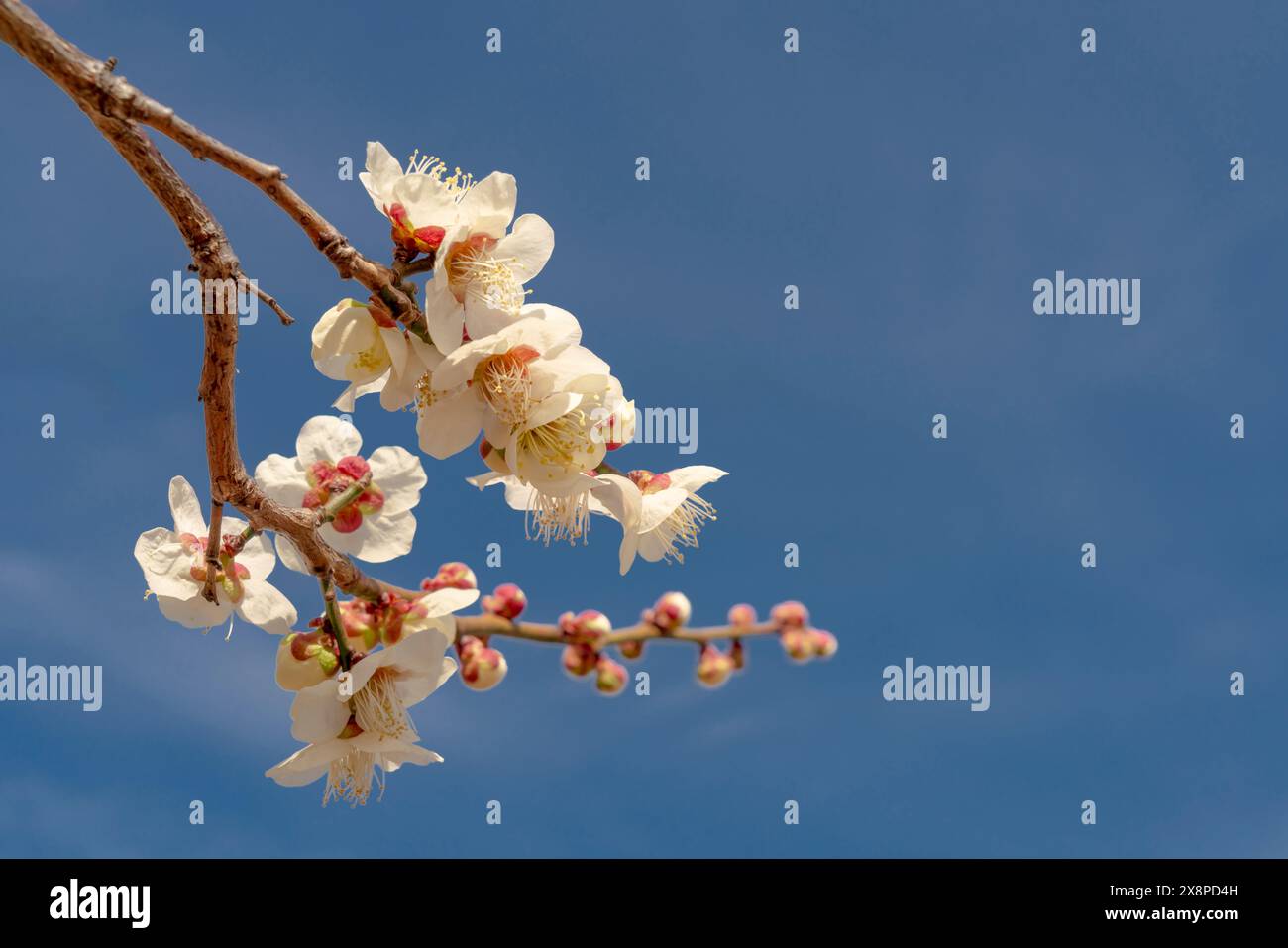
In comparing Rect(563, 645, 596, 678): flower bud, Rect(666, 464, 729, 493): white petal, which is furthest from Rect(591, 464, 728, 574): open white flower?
Rect(563, 645, 596, 678): flower bud

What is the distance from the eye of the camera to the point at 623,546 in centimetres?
172

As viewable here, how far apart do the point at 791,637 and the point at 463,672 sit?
0.49m

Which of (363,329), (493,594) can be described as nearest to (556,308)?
(363,329)

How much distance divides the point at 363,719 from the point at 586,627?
2.00 feet

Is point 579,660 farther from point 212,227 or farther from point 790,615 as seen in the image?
point 212,227

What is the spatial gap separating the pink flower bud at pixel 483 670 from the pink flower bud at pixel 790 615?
42cm

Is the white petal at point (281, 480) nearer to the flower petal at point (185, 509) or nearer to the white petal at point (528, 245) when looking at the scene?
the flower petal at point (185, 509)

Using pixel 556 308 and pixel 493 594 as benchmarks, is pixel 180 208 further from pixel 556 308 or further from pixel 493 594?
pixel 493 594

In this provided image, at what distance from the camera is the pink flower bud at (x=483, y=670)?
4.64 ft

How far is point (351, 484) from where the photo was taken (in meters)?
1.99

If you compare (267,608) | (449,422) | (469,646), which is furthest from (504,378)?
(267,608)

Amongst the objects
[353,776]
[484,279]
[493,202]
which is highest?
Result: [493,202]

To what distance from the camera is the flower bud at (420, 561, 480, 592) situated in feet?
5.35

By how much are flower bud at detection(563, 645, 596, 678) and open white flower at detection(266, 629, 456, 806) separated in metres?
0.37
